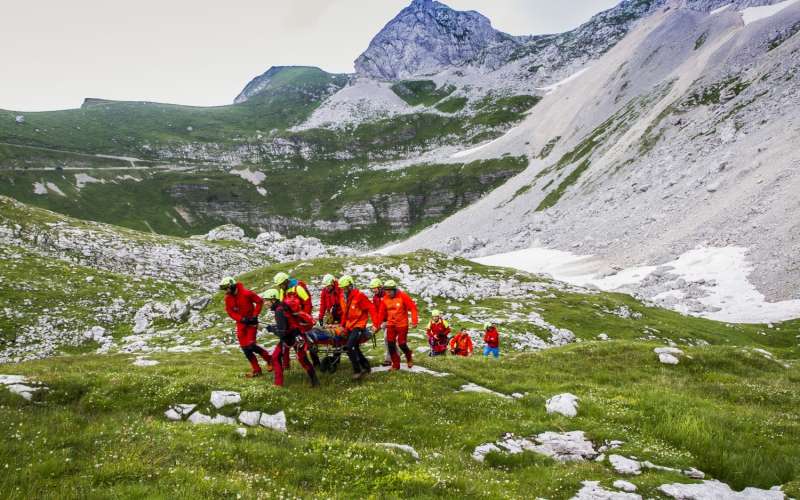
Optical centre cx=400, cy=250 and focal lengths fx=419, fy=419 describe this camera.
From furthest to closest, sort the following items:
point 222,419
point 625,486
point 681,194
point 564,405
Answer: point 681,194 < point 564,405 < point 222,419 < point 625,486

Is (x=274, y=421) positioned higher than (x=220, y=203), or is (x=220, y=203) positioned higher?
(x=220, y=203)

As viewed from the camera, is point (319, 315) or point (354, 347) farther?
point (319, 315)

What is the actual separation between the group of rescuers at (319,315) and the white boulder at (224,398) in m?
2.05

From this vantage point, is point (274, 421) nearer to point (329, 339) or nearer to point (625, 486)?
point (329, 339)

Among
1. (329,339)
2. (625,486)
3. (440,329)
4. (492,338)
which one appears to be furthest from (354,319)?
(492,338)

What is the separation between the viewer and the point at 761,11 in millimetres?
151375

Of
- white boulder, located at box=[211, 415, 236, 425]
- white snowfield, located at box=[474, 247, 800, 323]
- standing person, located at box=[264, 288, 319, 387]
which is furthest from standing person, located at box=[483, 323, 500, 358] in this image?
white snowfield, located at box=[474, 247, 800, 323]

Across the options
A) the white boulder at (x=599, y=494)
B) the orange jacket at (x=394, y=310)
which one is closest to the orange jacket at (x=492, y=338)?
the orange jacket at (x=394, y=310)

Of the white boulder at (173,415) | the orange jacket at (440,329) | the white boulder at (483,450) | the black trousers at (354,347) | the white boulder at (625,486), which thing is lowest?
the orange jacket at (440,329)

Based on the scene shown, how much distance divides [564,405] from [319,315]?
10.5 m

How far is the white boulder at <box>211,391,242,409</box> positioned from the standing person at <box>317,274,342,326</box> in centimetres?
494

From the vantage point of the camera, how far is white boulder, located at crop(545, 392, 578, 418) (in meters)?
15.0

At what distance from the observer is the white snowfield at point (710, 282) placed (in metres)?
53.4

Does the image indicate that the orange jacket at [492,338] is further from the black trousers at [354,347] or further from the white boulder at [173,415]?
the white boulder at [173,415]
